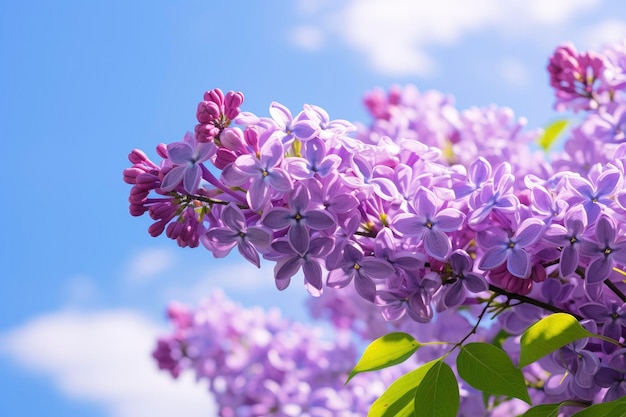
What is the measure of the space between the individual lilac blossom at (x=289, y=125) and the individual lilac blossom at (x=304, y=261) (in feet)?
0.37

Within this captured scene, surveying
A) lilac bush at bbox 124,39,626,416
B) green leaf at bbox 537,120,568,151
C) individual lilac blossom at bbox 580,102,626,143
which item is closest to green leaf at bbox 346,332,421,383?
lilac bush at bbox 124,39,626,416

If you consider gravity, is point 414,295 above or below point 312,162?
below

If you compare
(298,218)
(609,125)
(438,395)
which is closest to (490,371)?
(438,395)

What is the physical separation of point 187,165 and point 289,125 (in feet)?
0.41

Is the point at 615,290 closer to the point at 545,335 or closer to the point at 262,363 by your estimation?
the point at 545,335

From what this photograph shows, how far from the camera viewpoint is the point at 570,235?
86cm

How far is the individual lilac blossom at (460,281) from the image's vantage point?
35.6 inches

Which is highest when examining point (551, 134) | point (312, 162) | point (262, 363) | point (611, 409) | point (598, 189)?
point (551, 134)

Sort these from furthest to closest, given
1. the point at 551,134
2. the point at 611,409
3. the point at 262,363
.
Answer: the point at 262,363, the point at 551,134, the point at 611,409

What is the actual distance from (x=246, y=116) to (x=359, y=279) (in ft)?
0.74

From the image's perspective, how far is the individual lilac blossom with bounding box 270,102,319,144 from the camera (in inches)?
34.4

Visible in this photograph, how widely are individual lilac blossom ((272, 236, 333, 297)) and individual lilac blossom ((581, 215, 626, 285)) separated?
29 centimetres

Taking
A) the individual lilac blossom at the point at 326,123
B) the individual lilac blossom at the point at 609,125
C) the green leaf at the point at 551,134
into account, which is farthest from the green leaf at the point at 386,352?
the green leaf at the point at 551,134

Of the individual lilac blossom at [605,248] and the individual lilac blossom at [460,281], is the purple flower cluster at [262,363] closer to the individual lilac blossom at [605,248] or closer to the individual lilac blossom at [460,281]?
the individual lilac blossom at [460,281]
